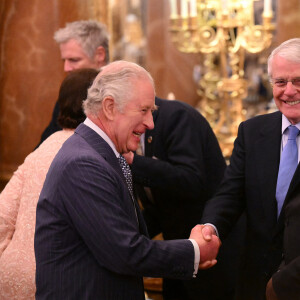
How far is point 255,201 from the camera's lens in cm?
329

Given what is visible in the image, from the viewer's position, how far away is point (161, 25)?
34.9ft

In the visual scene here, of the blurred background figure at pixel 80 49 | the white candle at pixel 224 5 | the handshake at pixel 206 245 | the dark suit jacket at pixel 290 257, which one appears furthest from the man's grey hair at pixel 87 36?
the dark suit jacket at pixel 290 257

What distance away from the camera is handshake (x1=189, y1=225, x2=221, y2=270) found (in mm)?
2916

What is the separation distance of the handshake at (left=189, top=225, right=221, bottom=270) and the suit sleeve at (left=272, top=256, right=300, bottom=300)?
0.30 meters

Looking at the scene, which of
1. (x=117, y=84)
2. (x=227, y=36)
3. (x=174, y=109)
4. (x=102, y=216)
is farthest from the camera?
(x=227, y=36)

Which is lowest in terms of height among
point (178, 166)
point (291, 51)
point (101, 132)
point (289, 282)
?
point (289, 282)

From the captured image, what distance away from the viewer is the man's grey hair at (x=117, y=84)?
8.97 feet

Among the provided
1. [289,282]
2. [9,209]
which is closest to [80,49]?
[9,209]

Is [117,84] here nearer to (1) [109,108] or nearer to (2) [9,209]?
(1) [109,108]

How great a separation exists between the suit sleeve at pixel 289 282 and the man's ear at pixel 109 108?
0.94 m

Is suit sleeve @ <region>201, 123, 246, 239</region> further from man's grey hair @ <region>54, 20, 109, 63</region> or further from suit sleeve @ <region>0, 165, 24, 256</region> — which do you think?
man's grey hair @ <region>54, 20, 109, 63</region>

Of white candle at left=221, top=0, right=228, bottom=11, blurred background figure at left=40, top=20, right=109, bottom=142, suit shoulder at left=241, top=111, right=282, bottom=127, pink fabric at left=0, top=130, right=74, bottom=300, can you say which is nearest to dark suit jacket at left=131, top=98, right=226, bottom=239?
suit shoulder at left=241, top=111, right=282, bottom=127

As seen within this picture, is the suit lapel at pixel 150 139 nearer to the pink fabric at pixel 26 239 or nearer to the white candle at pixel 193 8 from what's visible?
the pink fabric at pixel 26 239

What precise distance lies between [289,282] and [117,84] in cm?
106
